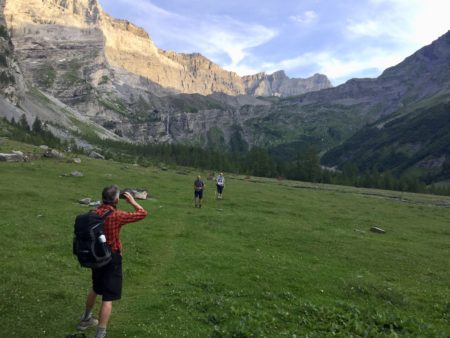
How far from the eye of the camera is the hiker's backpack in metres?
12.1

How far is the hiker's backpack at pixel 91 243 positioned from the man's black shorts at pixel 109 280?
413 millimetres

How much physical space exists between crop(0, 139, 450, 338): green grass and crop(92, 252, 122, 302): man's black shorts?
1.85m

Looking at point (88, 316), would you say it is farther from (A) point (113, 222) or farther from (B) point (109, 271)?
(A) point (113, 222)

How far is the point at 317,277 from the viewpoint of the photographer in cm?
2217

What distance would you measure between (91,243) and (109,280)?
1436 millimetres

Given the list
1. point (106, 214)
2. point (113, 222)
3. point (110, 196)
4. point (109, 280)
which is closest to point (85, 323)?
point (109, 280)

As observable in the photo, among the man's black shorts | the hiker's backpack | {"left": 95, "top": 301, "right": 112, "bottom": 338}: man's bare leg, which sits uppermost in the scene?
the hiker's backpack

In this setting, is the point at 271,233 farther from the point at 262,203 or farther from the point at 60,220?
the point at 262,203

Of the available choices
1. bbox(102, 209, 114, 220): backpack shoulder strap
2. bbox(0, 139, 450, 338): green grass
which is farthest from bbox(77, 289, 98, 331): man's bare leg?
bbox(102, 209, 114, 220): backpack shoulder strap

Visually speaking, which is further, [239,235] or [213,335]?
[239,235]

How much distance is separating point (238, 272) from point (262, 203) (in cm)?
3449

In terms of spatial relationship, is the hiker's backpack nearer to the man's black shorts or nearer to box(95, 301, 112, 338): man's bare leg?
the man's black shorts

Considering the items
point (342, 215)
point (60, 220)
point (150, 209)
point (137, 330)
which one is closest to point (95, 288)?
point (137, 330)

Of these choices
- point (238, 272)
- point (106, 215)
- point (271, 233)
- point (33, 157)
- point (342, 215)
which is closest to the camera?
point (106, 215)
